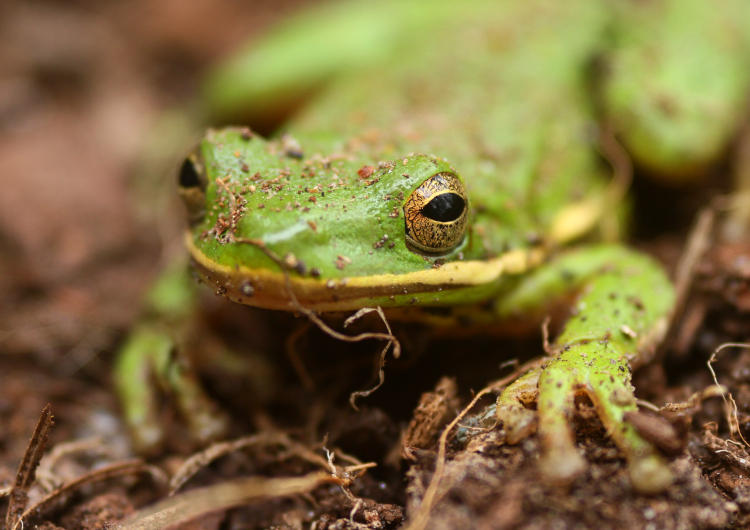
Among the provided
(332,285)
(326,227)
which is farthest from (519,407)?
(326,227)

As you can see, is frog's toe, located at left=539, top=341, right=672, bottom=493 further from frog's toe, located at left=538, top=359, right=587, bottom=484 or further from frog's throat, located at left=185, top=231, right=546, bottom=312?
frog's throat, located at left=185, top=231, right=546, bottom=312

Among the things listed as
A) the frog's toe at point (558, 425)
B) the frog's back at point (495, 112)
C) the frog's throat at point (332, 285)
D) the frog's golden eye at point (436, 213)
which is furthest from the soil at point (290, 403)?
the frog's back at point (495, 112)

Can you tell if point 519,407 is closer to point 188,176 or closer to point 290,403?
point 290,403

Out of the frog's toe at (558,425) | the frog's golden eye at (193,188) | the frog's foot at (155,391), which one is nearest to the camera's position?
the frog's toe at (558,425)

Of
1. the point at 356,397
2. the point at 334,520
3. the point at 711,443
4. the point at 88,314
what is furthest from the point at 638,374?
the point at 88,314

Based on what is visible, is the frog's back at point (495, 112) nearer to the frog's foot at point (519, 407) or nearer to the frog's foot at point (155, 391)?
the frog's foot at point (519, 407)

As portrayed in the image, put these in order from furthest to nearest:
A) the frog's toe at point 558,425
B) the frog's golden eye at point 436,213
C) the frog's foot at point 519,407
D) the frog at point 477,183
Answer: the frog's golden eye at point 436,213, the frog at point 477,183, the frog's foot at point 519,407, the frog's toe at point 558,425
